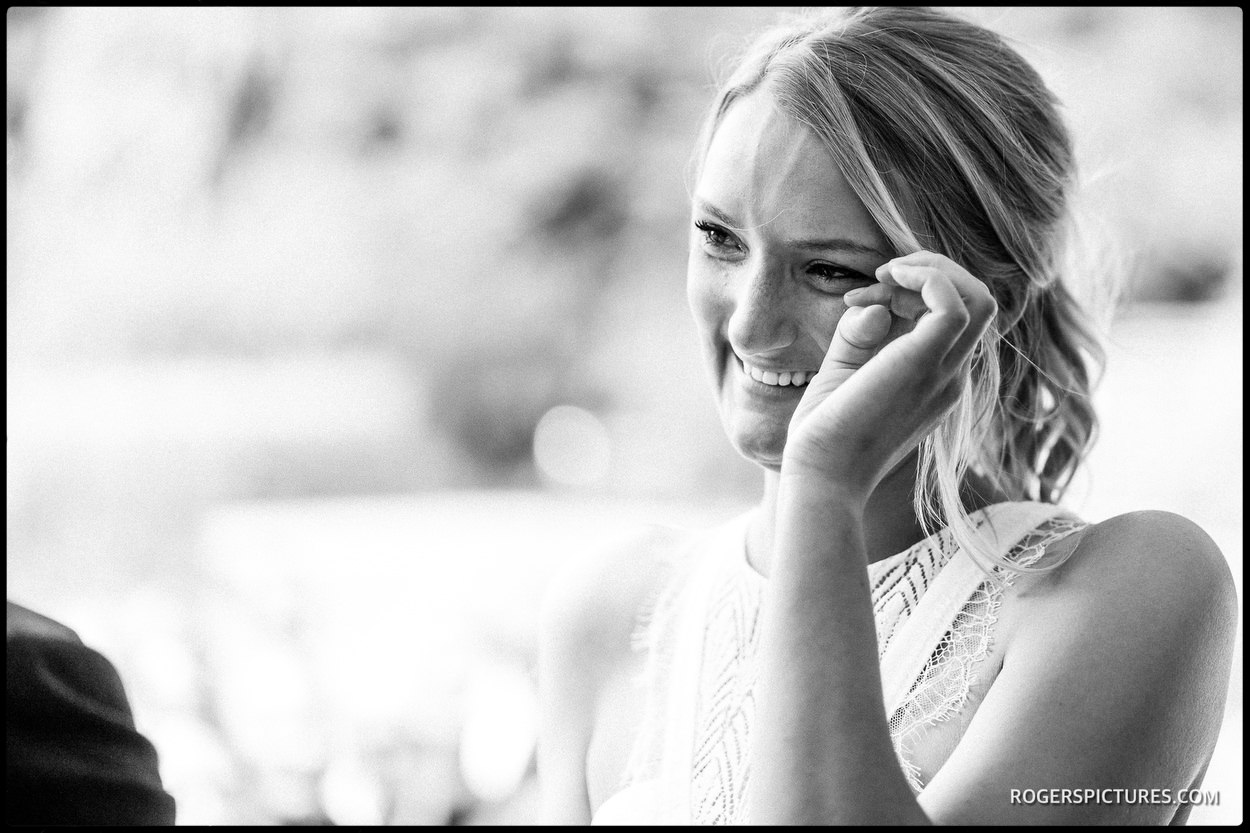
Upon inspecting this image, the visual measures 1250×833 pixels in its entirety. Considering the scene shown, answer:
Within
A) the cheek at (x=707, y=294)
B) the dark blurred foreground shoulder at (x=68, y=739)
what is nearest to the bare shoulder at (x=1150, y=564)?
Result: the cheek at (x=707, y=294)

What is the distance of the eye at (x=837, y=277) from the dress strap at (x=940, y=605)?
314 millimetres

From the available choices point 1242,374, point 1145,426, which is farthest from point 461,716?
point 1242,374

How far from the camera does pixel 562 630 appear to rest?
1.51 m

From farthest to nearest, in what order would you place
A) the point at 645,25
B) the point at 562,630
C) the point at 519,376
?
the point at 519,376 → the point at 645,25 → the point at 562,630

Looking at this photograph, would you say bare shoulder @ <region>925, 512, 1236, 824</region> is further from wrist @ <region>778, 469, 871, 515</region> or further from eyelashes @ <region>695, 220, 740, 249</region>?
eyelashes @ <region>695, 220, 740, 249</region>

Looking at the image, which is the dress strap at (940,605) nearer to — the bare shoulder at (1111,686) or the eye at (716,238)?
the bare shoulder at (1111,686)

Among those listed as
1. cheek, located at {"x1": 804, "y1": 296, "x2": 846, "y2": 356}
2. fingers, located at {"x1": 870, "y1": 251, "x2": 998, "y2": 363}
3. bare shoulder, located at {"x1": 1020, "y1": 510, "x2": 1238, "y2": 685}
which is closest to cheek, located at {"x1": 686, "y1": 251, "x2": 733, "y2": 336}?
cheek, located at {"x1": 804, "y1": 296, "x2": 846, "y2": 356}

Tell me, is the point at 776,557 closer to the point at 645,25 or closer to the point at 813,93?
the point at 813,93

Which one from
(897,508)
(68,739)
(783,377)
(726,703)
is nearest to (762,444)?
(783,377)

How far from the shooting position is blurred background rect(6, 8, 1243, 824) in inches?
111

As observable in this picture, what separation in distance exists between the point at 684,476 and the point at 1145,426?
1511 millimetres

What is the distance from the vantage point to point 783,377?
120 centimetres

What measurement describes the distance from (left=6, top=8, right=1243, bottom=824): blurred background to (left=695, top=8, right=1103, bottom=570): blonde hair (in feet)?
4.95

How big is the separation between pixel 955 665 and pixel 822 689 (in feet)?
0.95
